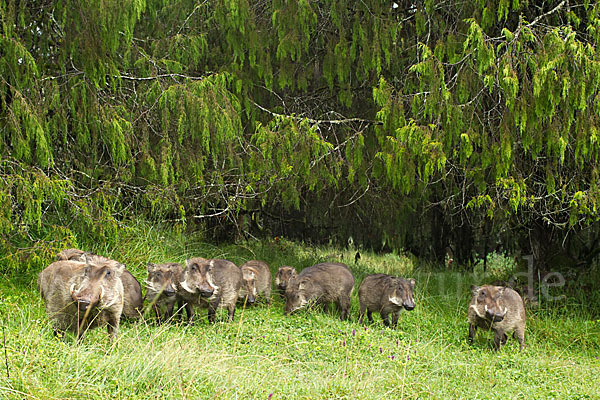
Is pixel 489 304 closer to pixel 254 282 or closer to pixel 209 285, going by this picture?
pixel 254 282

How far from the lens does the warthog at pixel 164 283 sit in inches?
275

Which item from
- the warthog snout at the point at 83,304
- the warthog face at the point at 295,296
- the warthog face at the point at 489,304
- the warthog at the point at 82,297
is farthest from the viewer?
the warthog face at the point at 295,296

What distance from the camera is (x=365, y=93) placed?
1082 centimetres

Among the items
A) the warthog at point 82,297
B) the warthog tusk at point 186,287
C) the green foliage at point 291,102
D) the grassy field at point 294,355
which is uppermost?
the green foliage at point 291,102

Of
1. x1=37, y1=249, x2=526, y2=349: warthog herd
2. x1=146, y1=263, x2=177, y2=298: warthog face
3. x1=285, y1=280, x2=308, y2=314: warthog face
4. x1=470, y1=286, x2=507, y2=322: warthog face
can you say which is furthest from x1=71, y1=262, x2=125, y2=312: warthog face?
x1=470, y1=286, x2=507, y2=322: warthog face

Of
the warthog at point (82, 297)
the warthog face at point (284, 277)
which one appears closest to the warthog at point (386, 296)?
the warthog face at point (284, 277)

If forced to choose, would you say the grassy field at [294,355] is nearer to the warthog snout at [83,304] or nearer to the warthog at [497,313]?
the warthog at [497,313]

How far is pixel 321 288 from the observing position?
8156 millimetres

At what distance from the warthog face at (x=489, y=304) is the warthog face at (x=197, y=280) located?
309 centimetres

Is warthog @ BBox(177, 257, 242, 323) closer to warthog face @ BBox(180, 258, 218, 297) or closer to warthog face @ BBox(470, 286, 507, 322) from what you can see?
warthog face @ BBox(180, 258, 218, 297)

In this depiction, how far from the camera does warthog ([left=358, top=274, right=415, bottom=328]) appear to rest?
762 centimetres

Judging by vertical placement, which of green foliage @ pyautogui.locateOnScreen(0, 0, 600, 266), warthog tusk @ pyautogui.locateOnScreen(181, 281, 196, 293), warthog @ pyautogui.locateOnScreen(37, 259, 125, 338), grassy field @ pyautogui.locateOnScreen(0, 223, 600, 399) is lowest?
grassy field @ pyautogui.locateOnScreen(0, 223, 600, 399)

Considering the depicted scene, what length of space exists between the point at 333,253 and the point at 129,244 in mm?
6750

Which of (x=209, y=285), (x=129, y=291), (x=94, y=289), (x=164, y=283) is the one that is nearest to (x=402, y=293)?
(x=209, y=285)
